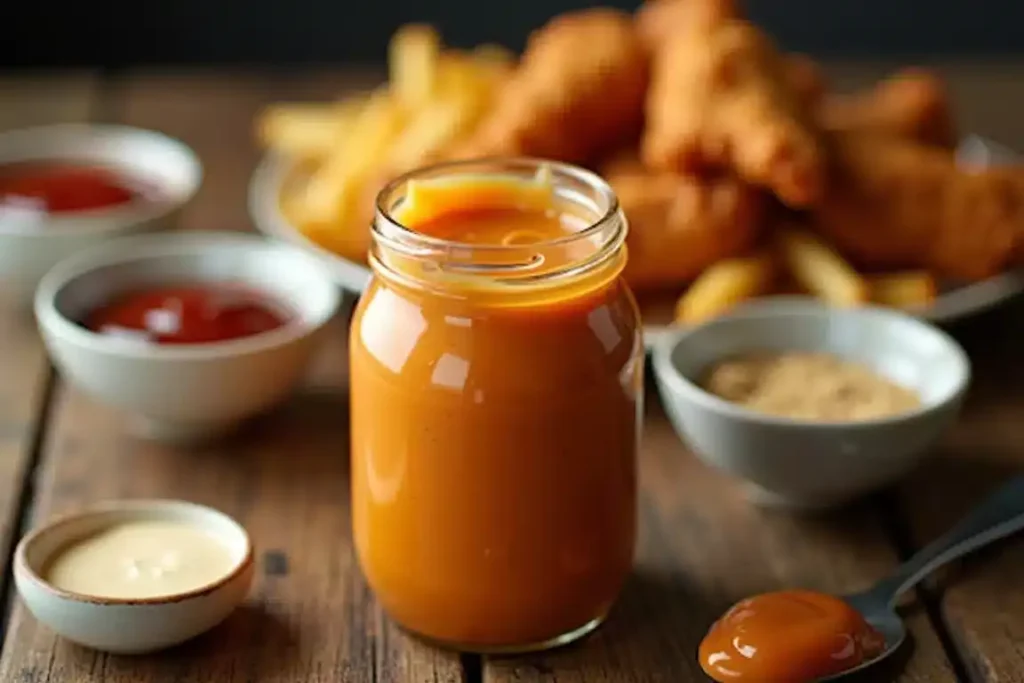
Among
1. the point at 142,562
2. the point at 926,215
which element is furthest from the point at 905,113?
the point at 142,562

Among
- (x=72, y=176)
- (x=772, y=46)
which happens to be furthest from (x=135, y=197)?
(x=772, y=46)

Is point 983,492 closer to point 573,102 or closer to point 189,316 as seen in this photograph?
point 573,102

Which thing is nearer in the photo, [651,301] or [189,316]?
[189,316]

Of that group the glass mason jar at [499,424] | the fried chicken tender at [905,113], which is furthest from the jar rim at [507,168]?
the fried chicken tender at [905,113]

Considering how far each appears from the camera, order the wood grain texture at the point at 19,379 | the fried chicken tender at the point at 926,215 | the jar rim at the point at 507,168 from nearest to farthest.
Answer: the jar rim at the point at 507,168
the wood grain texture at the point at 19,379
the fried chicken tender at the point at 926,215

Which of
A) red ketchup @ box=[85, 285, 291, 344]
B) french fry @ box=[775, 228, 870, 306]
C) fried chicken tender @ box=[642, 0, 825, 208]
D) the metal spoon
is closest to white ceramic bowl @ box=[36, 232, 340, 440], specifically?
red ketchup @ box=[85, 285, 291, 344]

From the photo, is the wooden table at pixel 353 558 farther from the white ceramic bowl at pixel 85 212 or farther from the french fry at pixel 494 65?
the french fry at pixel 494 65
